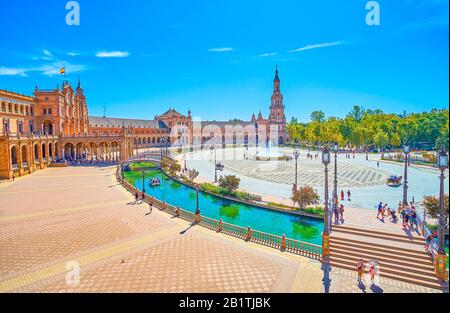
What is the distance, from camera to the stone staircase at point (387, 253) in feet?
39.5

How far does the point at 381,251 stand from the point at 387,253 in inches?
10.7

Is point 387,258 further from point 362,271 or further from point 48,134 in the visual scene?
point 48,134

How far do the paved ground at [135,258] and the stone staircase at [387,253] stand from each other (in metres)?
0.64

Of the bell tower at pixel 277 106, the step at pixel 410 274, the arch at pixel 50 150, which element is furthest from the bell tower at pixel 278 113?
the step at pixel 410 274

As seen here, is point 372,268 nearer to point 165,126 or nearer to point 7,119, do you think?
point 7,119

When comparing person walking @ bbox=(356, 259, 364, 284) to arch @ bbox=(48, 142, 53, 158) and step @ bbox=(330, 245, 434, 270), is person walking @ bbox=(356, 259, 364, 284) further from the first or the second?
arch @ bbox=(48, 142, 53, 158)

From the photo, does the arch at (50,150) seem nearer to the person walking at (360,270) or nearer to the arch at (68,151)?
the arch at (68,151)

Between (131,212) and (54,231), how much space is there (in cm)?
600

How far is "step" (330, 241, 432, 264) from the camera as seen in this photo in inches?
500

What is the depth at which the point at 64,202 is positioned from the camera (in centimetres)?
2633

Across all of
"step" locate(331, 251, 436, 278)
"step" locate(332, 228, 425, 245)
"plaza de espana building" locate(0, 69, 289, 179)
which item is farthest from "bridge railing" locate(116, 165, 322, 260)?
"plaza de espana building" locate(0, 69, 289, 179)

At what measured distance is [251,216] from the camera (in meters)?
26.1

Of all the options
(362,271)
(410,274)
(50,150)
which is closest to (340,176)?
(410,274)

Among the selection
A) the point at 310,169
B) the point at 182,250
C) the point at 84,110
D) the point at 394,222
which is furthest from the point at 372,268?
the point at 84,110
